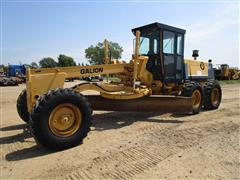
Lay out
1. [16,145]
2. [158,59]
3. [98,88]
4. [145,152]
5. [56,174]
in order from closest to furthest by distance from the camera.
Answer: [56,174] → [145,152] → [16,145] → [98,88] → [158,59]

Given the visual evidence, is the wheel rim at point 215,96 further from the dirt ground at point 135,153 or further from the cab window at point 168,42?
the dirt ground at point 135,153

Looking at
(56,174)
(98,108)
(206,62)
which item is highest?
(206,62)

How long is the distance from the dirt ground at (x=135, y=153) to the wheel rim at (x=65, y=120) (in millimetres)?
397

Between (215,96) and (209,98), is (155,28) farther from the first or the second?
(215,96)

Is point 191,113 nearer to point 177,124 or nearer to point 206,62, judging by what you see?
point 177,124

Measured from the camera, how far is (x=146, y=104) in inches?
299

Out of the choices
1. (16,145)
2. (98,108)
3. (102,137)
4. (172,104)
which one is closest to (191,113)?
(172,104)

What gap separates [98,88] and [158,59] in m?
2.34

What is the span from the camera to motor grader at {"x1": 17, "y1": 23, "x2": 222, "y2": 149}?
4.95 m

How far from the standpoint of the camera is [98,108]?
7520 millimetres

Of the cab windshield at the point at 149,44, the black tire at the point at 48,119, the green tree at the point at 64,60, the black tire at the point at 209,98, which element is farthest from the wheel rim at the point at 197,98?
the green tree at the point at 64,60

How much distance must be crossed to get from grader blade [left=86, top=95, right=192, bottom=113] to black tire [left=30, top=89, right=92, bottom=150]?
2142 millimetres

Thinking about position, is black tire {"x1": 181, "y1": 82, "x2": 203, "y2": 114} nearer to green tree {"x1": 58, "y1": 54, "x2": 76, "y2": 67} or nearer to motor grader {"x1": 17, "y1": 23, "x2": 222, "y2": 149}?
motor grader {"x1": 17, "y1": 23, "x2": 222, "y2": 149}

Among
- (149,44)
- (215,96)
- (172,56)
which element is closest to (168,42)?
(172,56)
